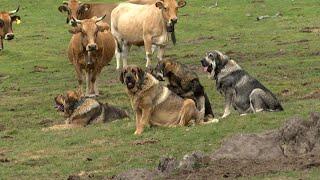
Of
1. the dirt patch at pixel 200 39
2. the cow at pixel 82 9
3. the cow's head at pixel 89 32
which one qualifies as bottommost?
the dirt patch at pixel 200 39

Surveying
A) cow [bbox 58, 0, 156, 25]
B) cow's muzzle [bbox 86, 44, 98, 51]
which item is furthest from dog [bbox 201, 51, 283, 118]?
cow [bbox 58, 0, 156, 25]

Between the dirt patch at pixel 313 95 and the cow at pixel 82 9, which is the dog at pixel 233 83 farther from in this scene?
the cow at pixel 82 9

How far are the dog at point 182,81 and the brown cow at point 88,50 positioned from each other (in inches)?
217

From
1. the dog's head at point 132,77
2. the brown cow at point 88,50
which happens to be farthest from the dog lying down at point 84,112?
the brown cow at point 88,50

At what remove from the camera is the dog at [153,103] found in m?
15.4

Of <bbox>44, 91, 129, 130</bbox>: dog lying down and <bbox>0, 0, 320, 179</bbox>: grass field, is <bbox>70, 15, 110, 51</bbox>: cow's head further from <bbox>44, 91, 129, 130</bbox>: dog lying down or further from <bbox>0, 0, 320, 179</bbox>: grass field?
<bbox>44, 91, 129, 130</bbox>: dog lying down

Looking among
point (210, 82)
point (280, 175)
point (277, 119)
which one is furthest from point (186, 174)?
point (210, 82)

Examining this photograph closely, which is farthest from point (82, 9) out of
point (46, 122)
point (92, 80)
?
point (46, 122)

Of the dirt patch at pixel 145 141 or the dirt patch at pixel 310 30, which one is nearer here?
the dirt patch at pixel 145 141

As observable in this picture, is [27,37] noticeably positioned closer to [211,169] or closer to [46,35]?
[46,35]

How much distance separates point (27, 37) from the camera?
3756cm

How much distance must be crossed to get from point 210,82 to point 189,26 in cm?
1519

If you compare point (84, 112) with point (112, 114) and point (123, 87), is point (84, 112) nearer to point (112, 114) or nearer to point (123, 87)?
point (112, 114)

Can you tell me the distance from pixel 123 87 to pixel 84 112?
19.4 feet
